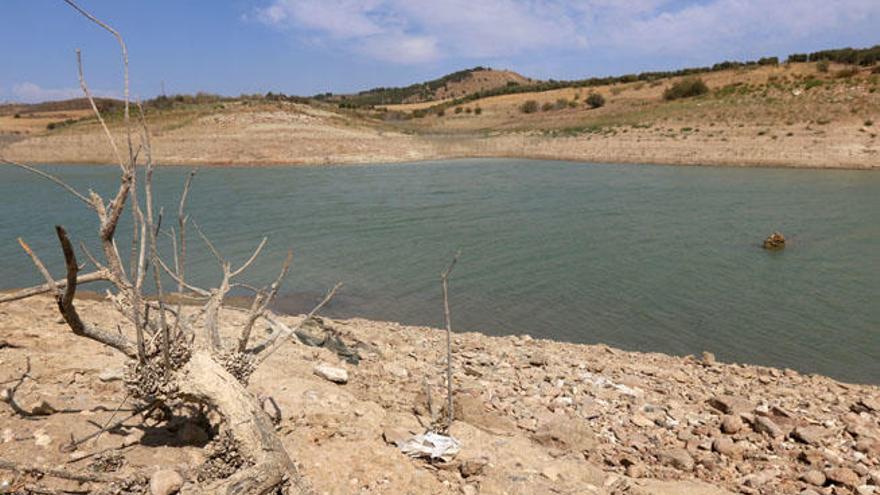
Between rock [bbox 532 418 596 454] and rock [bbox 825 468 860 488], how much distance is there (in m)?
1.60

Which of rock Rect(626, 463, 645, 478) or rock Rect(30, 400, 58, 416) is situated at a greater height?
rock Rect(30, 400, 58, 416)

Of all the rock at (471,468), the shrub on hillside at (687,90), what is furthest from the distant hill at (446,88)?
the rock at (471,468)

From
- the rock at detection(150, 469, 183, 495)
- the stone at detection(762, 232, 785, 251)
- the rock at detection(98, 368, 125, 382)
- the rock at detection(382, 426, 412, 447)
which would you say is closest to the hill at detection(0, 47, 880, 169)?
the stone at detection(762, 232, 785, 251)

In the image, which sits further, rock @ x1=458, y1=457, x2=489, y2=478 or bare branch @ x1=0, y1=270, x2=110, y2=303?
rock @ x1=458, y1=457, x2=489, y2=478

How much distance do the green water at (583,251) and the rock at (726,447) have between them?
279 cm

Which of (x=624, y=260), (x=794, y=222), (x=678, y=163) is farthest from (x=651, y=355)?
(x=678, y=163)

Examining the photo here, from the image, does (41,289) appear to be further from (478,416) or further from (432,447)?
(478,416)

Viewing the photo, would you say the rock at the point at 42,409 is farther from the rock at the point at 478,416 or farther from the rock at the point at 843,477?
the rock at the point at 843,477

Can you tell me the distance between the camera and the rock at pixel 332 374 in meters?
5.05

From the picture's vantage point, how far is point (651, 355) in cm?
678

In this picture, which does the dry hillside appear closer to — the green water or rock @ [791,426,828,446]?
the green water

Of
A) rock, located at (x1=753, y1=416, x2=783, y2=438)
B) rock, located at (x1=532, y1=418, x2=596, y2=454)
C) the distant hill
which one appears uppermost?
the distant hill

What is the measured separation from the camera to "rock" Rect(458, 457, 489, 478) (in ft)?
11.6

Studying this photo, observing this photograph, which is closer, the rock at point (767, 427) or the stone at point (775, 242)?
the rock at point (767, 427)
